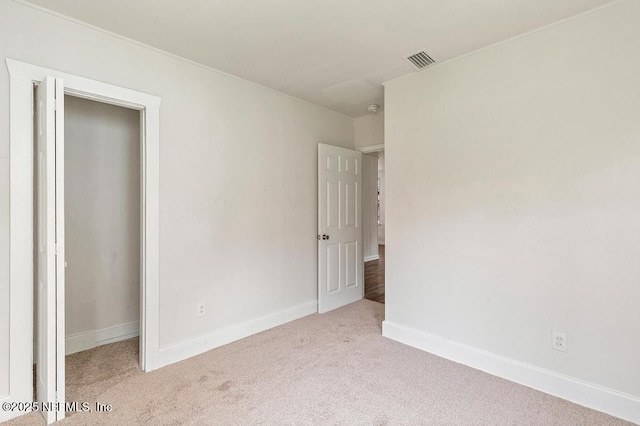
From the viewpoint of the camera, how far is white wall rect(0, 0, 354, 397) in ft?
6.75

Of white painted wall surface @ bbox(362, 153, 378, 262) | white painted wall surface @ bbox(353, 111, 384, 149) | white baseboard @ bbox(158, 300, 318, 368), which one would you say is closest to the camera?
white baseboard @ bbox(158, 300, 318, 368)

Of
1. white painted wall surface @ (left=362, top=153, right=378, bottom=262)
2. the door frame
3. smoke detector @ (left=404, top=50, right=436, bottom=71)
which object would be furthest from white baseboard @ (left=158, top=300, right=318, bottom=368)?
white painted wall surface @ (left=362, top=153, right=378, bottom=262)

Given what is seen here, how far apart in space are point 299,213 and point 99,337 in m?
2.30

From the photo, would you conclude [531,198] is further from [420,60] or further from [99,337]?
[99,337]

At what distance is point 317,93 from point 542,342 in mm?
3017

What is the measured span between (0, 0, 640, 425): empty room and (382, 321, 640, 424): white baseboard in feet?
0.05

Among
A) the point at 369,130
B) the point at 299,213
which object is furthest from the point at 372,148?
the point at 299,213

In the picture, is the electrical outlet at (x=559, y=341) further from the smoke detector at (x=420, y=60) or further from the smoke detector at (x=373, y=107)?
the smoke detector at (x=373, y=107)

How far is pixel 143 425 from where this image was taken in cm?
184

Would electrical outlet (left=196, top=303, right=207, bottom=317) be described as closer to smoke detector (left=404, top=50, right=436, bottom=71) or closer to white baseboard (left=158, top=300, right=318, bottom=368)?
white baseboard (left=158, top=300, right=318, bottom=368)

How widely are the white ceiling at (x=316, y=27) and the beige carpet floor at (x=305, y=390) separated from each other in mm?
2532

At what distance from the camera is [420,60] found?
2.70 meters

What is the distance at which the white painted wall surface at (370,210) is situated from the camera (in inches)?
285

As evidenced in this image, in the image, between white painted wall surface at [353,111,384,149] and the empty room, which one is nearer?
the empty room
